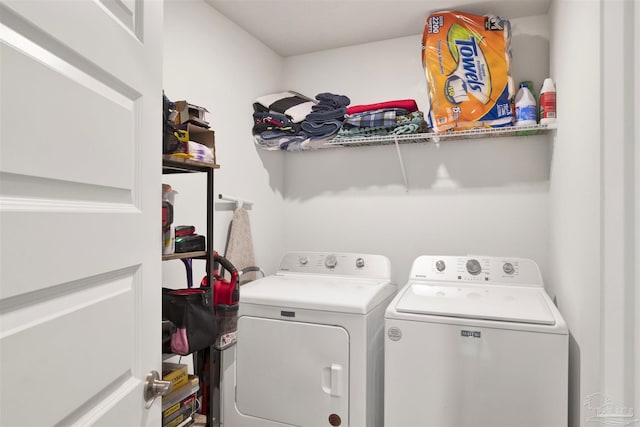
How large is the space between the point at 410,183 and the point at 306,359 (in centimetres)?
132

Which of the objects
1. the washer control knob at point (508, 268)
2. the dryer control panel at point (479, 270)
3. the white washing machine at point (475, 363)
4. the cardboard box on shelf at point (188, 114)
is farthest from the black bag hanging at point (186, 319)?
the washer control knob at point (508, 268)

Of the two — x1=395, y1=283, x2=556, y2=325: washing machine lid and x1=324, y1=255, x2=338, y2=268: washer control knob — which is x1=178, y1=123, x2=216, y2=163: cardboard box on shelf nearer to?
x1=395, y1=283, x2=556, y2=325: washing machine lid

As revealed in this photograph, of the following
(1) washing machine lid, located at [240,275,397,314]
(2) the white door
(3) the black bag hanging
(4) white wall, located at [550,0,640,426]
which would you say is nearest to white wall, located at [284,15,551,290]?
(4) white wall, located at [550,0,640,426]

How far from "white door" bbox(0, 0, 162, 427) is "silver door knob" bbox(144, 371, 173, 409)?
0.07 feet

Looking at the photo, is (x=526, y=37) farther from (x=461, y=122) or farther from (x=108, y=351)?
(x=108, y=351)

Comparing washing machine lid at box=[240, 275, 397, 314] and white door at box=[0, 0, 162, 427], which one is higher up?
white door at box=[0, 0, 162, 427]

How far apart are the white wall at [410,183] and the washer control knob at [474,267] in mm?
249

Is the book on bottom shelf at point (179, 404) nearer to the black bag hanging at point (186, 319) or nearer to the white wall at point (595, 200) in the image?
the black bag hanging at point (186, 319)

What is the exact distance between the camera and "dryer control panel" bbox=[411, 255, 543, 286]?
2094 millimetres

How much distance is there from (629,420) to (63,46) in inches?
44.2

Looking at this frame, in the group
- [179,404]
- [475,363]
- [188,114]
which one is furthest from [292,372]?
[188,114]

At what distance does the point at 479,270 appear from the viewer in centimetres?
216

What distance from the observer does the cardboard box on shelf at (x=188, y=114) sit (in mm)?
1421

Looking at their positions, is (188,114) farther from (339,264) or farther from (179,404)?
(339,264)
